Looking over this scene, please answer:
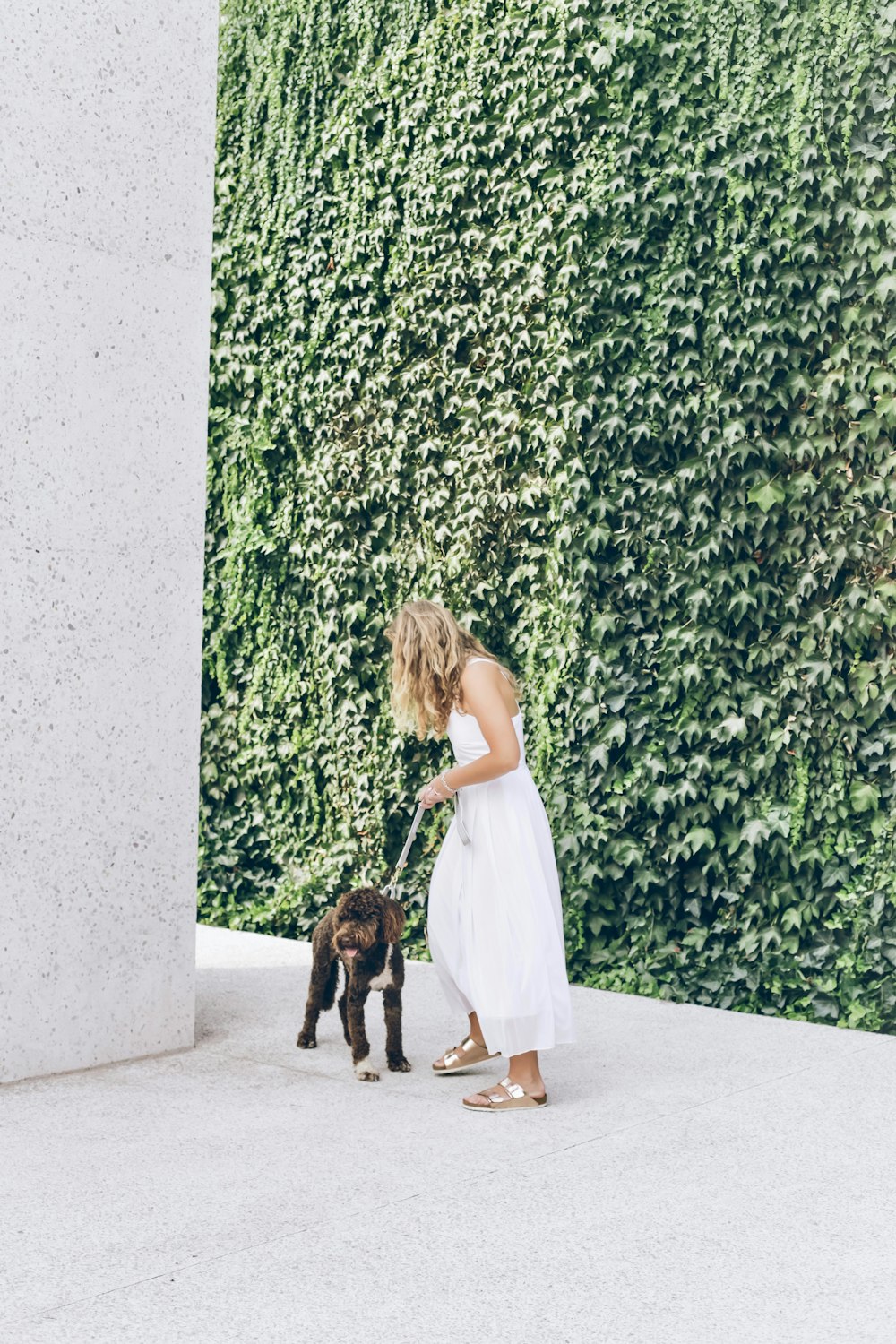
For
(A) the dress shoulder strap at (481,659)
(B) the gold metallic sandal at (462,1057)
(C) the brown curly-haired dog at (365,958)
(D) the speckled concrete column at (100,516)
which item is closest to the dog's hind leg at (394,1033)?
→ (C) the brown curly-haired dog at (365,958)

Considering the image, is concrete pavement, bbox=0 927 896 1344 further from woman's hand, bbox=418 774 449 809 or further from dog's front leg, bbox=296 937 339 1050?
woman's hand, bbox=418 774 449 809

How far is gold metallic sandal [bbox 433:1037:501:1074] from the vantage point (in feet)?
16.7

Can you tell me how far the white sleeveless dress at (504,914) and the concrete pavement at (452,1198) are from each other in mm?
313

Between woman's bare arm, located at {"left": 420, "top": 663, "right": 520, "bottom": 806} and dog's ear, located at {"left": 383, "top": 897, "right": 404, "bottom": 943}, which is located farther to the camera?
dog's ear, located at {"left": 383, "top": 897, "right": 404, "bottom": 943}

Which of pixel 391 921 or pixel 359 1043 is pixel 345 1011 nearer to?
pixel 359 1043

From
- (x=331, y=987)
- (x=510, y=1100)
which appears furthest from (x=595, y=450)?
(x=510, y=1100)

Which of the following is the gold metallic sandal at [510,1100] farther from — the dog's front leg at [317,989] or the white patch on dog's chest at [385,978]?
the dog's front leg at [317,989]

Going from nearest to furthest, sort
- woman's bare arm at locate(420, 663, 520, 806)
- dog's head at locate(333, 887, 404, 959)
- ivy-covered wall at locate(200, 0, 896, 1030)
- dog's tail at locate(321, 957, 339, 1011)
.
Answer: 1. woman's bare arm at locate(420, 663, 520, 806)
2. dog's head at locate(333, 887, 404, 959)
3. dog's tail at locate(321, 957, 339, 1011)
4. ivy-covered wall at locate(200, 0, 896, 1030)

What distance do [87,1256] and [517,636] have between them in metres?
4.05

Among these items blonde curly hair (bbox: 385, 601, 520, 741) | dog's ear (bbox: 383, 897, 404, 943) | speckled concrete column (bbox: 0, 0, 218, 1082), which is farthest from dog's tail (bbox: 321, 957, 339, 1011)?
blonde curly hair (bbox: 385, 601, 520, 741)

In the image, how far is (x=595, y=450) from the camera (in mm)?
6641

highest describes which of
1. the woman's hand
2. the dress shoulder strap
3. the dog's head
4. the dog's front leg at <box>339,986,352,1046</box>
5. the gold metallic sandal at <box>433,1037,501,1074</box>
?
the dress shoulder strap

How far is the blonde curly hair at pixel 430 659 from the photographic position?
15.6 feet

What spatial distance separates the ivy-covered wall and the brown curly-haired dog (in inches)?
70.3
